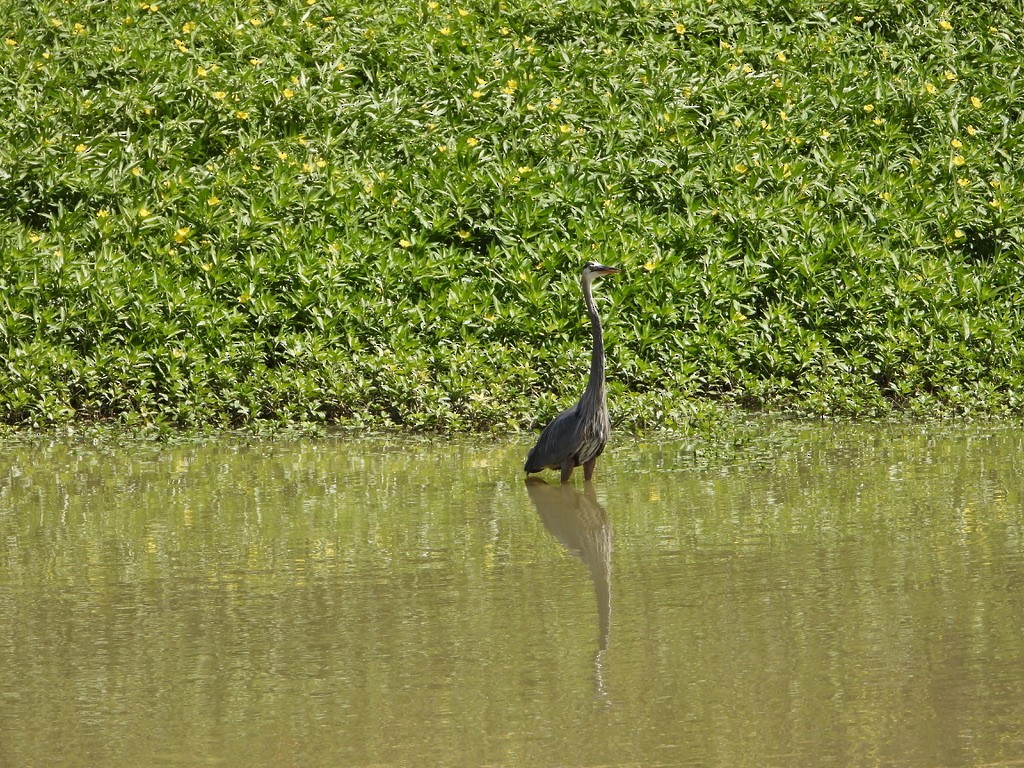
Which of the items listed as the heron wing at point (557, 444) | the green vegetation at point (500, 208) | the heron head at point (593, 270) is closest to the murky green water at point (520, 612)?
the heron wing at point (557, 444)

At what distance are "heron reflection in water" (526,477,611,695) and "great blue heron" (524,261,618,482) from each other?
0.12 meters

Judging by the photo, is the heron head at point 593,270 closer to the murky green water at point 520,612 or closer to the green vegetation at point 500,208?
the murky green water at point 520,612

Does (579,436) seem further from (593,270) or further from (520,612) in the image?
(520,612)

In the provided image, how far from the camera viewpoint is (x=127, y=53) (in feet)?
42.7

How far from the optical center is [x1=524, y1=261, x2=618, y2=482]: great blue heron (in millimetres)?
7667

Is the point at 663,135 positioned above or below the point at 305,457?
above

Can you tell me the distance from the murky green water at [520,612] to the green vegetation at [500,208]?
161 cm

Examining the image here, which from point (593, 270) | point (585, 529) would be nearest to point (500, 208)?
point (593, 270)

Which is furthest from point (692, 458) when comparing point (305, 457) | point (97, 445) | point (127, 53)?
point (127, 53)

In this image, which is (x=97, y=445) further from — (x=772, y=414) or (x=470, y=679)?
(x=470, y=679)

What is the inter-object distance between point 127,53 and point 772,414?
22.4ft

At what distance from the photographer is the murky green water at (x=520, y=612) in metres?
4.04

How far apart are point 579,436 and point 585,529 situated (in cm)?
105

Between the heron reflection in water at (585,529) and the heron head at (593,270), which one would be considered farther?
the heron head at (593,270)
